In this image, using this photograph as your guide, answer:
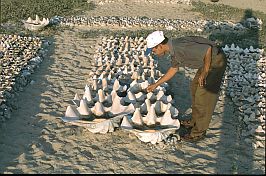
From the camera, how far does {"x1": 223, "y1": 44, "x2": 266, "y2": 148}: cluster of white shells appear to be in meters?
5.86

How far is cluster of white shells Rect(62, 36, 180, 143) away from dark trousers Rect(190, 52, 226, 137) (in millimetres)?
303

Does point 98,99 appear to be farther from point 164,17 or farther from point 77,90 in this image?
point 164,17

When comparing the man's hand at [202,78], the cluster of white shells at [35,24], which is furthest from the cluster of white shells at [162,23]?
the man's hand at [202,78]

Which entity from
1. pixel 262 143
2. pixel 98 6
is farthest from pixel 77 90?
pixel 98 6

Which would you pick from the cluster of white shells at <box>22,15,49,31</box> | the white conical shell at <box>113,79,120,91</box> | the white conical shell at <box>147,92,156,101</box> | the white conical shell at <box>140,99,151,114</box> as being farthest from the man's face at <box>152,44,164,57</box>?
the cluster of white shells at <box>22,15,49,31</box>

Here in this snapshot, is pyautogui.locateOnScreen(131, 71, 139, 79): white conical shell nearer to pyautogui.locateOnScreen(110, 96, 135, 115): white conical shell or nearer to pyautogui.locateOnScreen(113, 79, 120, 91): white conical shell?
pyautogui.locateOnScreen(113, 79, 120, 91): white conical shell

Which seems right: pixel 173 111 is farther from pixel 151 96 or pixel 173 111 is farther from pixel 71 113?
pixel 71 113

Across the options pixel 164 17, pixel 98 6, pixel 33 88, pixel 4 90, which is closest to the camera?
pixel 4 90

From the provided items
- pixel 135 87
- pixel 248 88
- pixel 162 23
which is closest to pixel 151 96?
pixel 135 87

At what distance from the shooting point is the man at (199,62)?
4.93 meters

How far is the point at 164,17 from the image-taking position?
12.8 metres

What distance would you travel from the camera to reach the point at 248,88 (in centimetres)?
718

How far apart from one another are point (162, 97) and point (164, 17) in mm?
7045

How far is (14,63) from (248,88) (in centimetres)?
464
